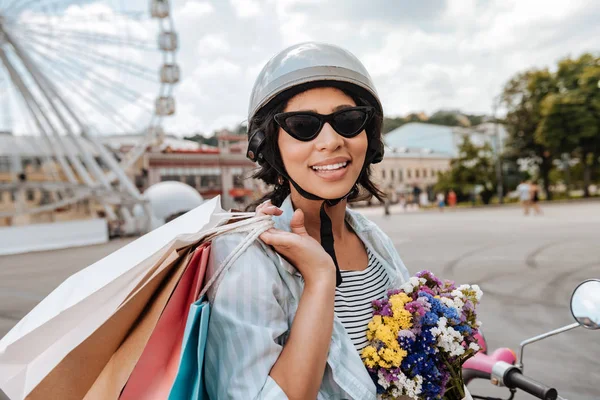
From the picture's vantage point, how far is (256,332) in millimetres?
1079

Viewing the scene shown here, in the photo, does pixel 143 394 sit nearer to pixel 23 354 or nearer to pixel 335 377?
pixel 23 354

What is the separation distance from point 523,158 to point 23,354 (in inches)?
1507

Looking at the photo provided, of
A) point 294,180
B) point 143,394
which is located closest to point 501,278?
point 294,180

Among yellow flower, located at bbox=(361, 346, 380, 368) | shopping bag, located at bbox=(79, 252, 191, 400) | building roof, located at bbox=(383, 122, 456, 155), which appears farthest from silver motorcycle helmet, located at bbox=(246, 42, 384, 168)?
building roof, located at bbox=(383, 122, 456, 155)

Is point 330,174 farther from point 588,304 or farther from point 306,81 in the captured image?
point 588,304

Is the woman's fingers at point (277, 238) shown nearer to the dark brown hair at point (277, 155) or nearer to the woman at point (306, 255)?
the woman at point (306, 255)

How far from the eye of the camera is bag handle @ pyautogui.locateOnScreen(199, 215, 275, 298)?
3.69 feet

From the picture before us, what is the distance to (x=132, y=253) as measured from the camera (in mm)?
1154

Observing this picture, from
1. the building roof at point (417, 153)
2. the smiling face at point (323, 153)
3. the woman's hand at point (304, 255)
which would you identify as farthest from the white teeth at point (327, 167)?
the building roof at point (417, 153)

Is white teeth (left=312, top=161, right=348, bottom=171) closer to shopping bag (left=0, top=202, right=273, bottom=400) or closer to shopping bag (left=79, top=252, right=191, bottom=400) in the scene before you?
shopping bag (left=0, top=202, right=273, bottom=400)

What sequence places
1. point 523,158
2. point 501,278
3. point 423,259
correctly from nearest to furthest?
1. point 501,278
2. point 423,259
3. point 523,158

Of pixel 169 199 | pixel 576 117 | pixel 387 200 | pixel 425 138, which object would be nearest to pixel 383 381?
pixel 387 200

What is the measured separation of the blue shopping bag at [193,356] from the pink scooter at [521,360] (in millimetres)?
915

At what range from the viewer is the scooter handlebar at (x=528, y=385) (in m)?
1.69
